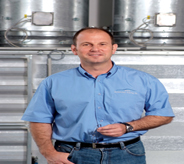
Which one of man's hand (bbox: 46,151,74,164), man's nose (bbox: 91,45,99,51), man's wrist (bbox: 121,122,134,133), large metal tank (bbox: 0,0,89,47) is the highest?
large metal tank (bbox: 0,0,89,47)

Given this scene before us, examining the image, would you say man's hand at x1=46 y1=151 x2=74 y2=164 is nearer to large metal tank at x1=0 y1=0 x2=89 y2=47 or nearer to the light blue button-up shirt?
the light blue button-up shirt

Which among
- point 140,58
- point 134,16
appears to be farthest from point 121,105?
point 134,16

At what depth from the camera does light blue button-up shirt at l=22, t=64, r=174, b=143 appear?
154cm

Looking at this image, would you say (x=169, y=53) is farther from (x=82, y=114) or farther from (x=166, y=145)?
(x=82, y=114)

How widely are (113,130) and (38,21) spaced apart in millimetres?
1999

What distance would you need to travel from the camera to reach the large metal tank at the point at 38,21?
121 inches

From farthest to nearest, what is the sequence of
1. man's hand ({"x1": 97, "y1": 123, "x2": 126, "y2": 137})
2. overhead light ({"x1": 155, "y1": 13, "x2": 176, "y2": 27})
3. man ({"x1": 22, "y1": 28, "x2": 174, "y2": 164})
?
1. overhead light ({"x1": 155, "y1": 13, "x2": 176, "y2": 27})
2. man ({"x1": 22, "y1": 28, "x2": 174, "y2": 164})
3. man's hand ({"x1": 97, "y1": 123, "x2": 126, "y2": 137})

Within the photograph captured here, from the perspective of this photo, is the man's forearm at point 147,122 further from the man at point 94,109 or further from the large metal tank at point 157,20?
the large metal tank at point 157,20

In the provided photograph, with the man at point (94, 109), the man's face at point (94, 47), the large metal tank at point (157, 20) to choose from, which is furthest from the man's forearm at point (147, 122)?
the large metal tank at point (157, 20)

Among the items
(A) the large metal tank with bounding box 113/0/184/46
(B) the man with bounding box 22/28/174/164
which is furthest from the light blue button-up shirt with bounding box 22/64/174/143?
(A) the large metal tank with bounding box 113/0/184/46

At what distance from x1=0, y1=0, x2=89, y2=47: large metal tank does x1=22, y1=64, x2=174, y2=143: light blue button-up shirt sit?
157 centimetres

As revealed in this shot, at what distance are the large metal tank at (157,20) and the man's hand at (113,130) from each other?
1786 millimetres

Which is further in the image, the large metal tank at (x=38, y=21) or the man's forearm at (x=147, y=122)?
the large metal tank at (x=38, y=21)

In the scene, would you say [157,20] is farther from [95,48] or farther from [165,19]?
[95,48]
